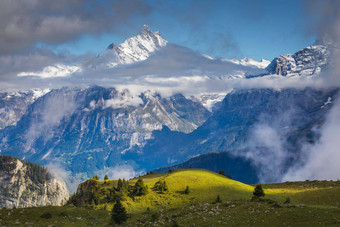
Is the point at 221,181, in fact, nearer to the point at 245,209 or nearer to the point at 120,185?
the point at 120,185

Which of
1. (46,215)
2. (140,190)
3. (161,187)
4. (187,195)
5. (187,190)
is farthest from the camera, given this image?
(161,187)

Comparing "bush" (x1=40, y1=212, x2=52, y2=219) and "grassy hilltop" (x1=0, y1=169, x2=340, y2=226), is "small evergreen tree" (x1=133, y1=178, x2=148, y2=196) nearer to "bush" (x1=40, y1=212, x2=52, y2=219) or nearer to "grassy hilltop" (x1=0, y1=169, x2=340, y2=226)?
"grassy hilltop" (x1=0, y1=169, x2=340, y2=226)

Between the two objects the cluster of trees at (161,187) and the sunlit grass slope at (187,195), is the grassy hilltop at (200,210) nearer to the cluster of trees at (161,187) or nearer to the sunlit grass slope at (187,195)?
the sunlit grass slope at (187,195)

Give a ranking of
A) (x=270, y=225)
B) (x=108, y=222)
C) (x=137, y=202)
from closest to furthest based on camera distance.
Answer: (x=270, y=225)
(x=108, y=222)
(x=137, y=202)

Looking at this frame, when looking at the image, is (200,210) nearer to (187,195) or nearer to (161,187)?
(187,195)

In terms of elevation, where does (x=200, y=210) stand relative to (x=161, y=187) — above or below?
below

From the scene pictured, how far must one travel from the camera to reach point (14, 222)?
49469mm

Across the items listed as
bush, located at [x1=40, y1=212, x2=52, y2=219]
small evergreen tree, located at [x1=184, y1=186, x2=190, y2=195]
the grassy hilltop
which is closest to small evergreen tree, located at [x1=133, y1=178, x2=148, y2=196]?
the grassy hilltop

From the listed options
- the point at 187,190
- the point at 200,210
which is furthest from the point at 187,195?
the point at 200,210

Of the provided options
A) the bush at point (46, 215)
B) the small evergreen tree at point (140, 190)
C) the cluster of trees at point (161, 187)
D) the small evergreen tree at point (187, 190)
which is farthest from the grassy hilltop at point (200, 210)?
the small evergreen tree at point (140, 190)

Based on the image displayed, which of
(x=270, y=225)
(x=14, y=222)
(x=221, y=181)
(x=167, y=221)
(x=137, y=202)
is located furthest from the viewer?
(x=221, y=181)

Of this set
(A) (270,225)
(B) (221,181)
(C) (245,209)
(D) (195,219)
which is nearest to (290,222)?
(A) (270,225)

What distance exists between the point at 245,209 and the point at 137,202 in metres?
35.4

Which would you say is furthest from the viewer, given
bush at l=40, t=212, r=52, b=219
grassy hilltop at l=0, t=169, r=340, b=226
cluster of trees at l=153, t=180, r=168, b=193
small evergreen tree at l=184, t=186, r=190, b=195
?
cluster of trees at l=153, t=180, r=168, b=193
